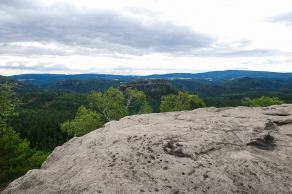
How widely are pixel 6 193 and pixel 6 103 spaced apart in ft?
83.3

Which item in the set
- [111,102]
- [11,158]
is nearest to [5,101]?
[11,158]

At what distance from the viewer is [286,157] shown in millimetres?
15102

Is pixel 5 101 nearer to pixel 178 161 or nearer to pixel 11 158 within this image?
pixel 11 158

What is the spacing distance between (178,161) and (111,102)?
225 feet

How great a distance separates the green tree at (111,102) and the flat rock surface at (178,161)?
61.7 metres

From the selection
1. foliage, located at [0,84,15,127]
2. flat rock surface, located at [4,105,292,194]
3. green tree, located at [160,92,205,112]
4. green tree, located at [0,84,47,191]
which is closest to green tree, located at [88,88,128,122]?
green tree, located at [160,92,205,112]

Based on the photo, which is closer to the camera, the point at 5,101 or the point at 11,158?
the point at 5,101

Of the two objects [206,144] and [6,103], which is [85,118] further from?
[206,144]

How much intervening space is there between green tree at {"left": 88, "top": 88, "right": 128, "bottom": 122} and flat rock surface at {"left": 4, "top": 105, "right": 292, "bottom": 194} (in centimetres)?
6171

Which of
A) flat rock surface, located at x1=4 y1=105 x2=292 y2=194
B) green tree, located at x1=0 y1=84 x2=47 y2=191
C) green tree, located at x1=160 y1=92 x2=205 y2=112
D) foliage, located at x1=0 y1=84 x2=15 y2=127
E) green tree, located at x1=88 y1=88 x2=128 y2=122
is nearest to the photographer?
flat rock surface, located at x1=4 y1=105 x2=292 y2=194

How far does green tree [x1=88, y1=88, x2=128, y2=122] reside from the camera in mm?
81562

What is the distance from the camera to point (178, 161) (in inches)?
560

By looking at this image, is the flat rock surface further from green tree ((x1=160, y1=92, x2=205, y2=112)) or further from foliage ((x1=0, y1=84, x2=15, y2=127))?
green tree ((x1=160, y1=92, x2=205, y2=112))

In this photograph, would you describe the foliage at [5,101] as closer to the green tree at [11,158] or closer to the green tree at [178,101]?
the green tree at [11,158]
